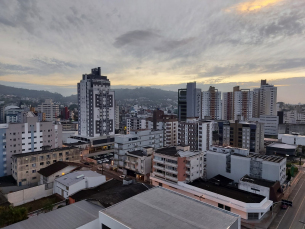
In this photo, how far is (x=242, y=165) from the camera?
44.0m

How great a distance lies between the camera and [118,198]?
29141 millimetres

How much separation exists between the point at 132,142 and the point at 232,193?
28.6 m

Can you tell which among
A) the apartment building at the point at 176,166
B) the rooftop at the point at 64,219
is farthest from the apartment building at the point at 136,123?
the rooftop at the point at 64,219

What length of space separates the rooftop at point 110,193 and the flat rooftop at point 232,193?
1138 cm

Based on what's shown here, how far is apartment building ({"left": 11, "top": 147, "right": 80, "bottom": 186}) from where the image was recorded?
43156 millimetres

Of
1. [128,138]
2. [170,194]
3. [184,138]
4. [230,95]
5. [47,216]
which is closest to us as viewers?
[47,216]

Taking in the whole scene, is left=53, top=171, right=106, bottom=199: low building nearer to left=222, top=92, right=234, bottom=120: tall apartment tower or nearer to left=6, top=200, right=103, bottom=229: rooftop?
left=6, top=200, right=103, bottom=229: rooftop

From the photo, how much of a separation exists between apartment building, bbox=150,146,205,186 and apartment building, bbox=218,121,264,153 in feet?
108

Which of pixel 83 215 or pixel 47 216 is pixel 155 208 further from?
pixel 47 216

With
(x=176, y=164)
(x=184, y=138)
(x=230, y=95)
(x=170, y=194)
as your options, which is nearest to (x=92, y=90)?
(x=184, y=138)

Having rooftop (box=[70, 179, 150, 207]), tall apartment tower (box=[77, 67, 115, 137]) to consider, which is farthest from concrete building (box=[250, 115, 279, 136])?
rooftop (box=[70, 179, 150, 207])

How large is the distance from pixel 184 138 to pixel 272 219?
3709 cm

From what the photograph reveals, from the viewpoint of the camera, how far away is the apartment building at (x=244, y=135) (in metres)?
67.0

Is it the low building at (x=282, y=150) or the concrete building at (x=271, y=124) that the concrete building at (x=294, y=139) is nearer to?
the low building at (x=282, y=150)
